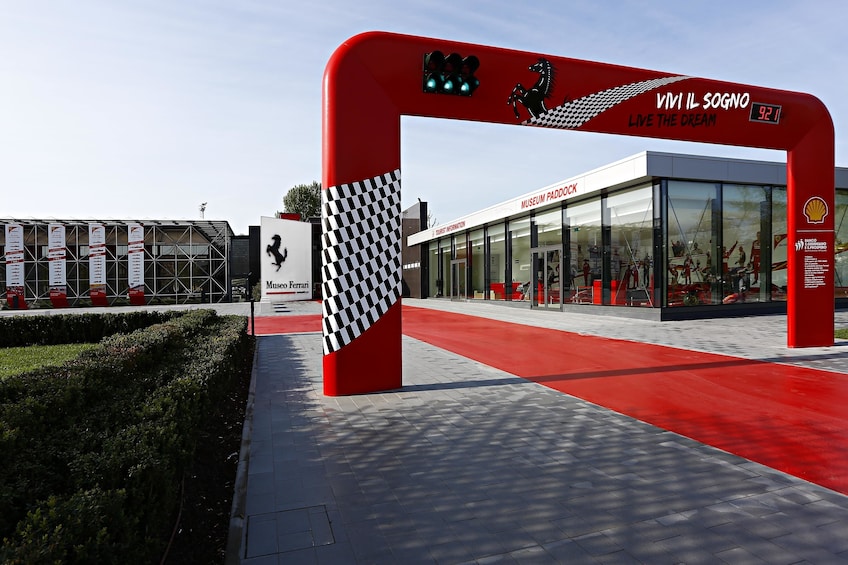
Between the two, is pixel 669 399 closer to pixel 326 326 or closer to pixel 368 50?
pixel 326 326

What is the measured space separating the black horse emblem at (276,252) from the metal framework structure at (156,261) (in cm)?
350

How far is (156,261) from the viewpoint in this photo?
1112 inches

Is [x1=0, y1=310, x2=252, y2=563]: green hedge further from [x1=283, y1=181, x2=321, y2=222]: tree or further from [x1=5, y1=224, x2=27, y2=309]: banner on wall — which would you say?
[x1=283, y1=181, x2=321, y2=222]: tree

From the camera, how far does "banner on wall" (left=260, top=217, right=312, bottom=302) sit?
2619cm

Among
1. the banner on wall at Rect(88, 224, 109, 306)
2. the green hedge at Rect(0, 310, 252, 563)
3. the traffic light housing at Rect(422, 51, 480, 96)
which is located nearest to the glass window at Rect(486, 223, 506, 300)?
the traffic light housing at Rect(422, 51, 480, 96)

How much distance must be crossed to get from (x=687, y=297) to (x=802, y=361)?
21.6ft

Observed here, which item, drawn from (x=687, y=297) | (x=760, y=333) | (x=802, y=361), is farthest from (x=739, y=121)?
(x=687, y=297)

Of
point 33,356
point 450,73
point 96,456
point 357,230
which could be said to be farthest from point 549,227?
point 96,456

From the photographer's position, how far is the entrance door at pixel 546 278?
17938 mm

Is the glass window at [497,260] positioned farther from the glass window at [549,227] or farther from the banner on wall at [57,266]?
the banner on wall at [57,266]

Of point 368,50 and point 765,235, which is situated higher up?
point 368,50

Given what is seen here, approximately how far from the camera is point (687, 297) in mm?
13828

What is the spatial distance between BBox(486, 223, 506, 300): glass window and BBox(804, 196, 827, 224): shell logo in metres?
13.7

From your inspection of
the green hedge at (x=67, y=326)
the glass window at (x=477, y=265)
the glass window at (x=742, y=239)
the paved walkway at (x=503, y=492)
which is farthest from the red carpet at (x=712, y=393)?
the glass window at (x=477, y=265)
